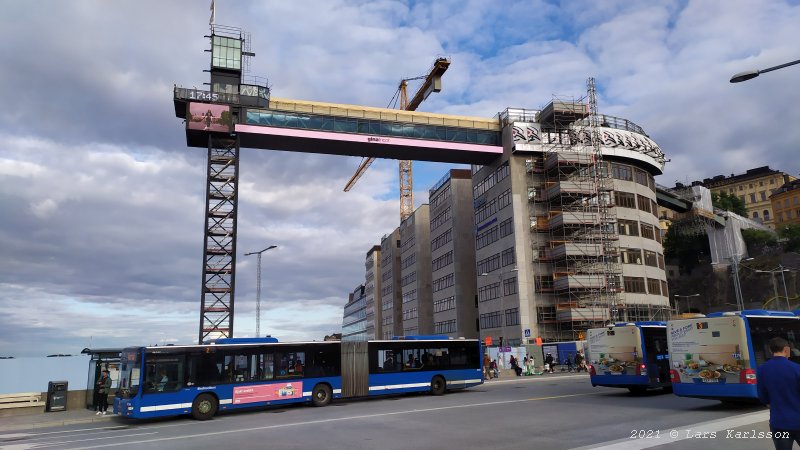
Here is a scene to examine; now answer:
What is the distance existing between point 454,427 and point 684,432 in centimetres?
584

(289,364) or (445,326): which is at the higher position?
(445,326)

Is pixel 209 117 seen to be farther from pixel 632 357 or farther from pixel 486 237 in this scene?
pixel 632 357

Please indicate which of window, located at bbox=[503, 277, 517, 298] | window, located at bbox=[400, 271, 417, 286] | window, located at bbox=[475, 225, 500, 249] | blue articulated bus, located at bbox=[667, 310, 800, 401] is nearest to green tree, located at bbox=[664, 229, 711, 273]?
window, located at bbox=[400, 271, 417, 286]

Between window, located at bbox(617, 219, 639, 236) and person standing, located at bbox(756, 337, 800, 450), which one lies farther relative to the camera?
window, located at bbox(617, 219, 639, 236)

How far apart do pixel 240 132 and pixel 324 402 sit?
41.6 meters

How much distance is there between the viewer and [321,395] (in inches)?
1009

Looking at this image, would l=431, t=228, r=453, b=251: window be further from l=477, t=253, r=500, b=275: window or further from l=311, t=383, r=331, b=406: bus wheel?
l=311, t=383, r=331, b=406: bus wheel

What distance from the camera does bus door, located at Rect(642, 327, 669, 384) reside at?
22.4m

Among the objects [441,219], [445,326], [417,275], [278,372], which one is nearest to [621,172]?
[441,219]

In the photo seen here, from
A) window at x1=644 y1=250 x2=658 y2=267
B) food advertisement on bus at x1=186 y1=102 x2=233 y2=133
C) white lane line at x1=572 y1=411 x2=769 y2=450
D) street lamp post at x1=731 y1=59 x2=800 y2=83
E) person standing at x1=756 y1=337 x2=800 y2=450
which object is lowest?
white lane line at x1=572 y1=411 x2=769 y2=450

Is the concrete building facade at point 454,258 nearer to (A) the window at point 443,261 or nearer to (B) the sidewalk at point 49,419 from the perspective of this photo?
(A) the window at point 443,261

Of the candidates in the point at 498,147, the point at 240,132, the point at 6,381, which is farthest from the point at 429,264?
the point at 6,381

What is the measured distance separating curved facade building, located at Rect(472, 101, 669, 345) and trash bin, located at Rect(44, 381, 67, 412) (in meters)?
47.1

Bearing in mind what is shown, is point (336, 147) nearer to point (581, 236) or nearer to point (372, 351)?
point (581, 236)
